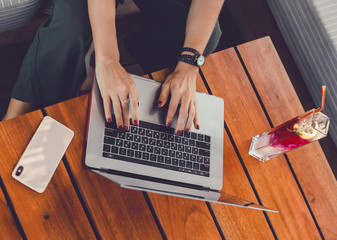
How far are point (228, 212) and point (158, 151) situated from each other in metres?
0.29

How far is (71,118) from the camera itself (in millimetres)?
836

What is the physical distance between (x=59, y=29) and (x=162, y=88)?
424mm

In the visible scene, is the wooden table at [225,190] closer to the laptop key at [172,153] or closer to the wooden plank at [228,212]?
Answer: the wooden plank at [228,212]

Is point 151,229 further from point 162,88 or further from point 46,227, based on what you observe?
point 162,88

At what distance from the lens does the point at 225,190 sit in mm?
916

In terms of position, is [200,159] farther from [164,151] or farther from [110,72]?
[110,72]

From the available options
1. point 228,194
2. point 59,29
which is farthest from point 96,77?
point 228,194

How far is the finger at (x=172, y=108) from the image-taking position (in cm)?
86

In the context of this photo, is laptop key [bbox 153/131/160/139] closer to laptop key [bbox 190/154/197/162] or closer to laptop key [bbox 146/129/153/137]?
laptop key [bbox 146/129/153/137]

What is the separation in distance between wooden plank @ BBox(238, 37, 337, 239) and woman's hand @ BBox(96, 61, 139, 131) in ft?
1.46

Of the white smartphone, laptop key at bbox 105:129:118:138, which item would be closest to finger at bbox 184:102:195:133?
laptop key at bbox 105:129:118:138

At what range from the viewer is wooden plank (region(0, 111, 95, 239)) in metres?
0.76

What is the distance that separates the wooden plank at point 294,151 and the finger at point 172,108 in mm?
324

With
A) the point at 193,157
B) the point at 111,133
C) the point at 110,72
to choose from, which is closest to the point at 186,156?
the point at 193,157
